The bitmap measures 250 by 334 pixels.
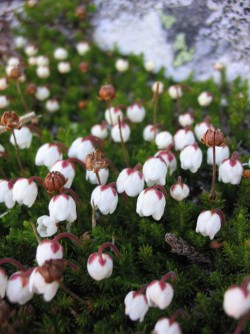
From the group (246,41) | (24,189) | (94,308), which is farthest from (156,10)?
(94,308)

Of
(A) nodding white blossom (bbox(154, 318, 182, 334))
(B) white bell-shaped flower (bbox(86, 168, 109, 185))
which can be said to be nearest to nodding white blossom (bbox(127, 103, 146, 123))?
(B) white bell-shaped flower (bbox(86, 168, 109, 185))

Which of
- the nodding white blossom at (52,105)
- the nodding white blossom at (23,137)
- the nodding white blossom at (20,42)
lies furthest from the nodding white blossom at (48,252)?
the nodding white blossom at (20,42)

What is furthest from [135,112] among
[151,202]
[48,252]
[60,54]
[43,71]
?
[48,252]

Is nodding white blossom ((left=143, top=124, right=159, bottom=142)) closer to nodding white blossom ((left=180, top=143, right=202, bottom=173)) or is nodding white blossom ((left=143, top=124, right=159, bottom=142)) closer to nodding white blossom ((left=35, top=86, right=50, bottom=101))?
nodding white blossom ((left=180, top=143, right=202, bottom=173))

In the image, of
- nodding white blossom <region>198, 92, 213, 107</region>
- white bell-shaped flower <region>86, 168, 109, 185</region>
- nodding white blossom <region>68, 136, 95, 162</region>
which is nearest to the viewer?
white bell-shaped flower <region>86, 168, 109, 185</region>

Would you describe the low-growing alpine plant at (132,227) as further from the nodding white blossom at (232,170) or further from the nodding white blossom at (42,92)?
Result: the nodding white blossom at (42,92)

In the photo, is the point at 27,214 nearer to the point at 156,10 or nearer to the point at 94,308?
the point at 94,308
